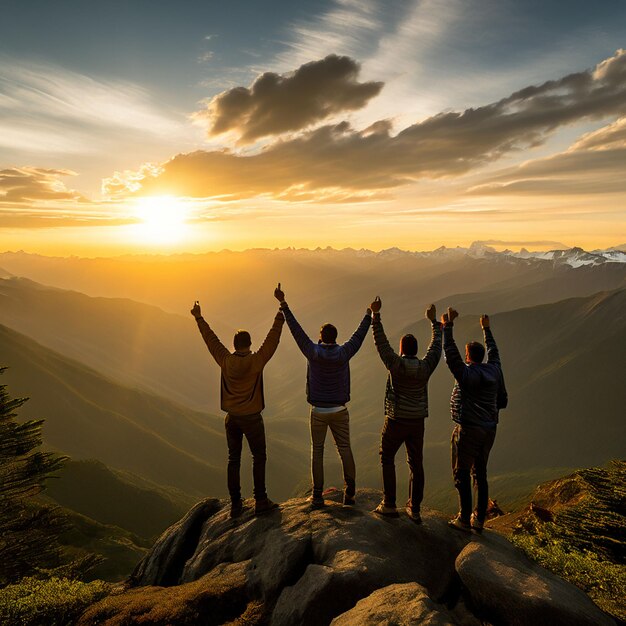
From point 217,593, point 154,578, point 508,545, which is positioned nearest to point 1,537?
point 154,578

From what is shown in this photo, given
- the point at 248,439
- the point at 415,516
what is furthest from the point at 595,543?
the point at 248,439

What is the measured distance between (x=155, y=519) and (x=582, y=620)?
128 metres

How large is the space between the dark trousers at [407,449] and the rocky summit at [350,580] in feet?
2.84

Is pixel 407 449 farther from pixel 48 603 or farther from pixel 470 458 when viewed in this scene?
pixel 48 603

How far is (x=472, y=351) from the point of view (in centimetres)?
1073

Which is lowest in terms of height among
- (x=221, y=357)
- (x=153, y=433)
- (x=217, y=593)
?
(x=153, y=433)

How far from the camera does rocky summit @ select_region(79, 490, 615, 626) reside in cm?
773

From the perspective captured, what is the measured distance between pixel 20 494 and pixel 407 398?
102 feet

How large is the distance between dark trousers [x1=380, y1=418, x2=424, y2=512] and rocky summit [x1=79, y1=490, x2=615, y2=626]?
87 cm

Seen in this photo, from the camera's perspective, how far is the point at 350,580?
8.56 metres

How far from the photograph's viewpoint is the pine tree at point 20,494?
1043 inches

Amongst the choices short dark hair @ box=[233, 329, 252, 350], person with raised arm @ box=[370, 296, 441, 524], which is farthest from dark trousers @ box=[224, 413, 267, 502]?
person with raised arm @ box=[370, 296, 441, 524]

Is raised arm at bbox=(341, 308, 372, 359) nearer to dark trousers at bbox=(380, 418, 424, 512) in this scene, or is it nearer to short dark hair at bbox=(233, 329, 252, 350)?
dark trousers at bbox=(380, 418, 424, 512)

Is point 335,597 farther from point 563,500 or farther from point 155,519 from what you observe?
point 155,519
